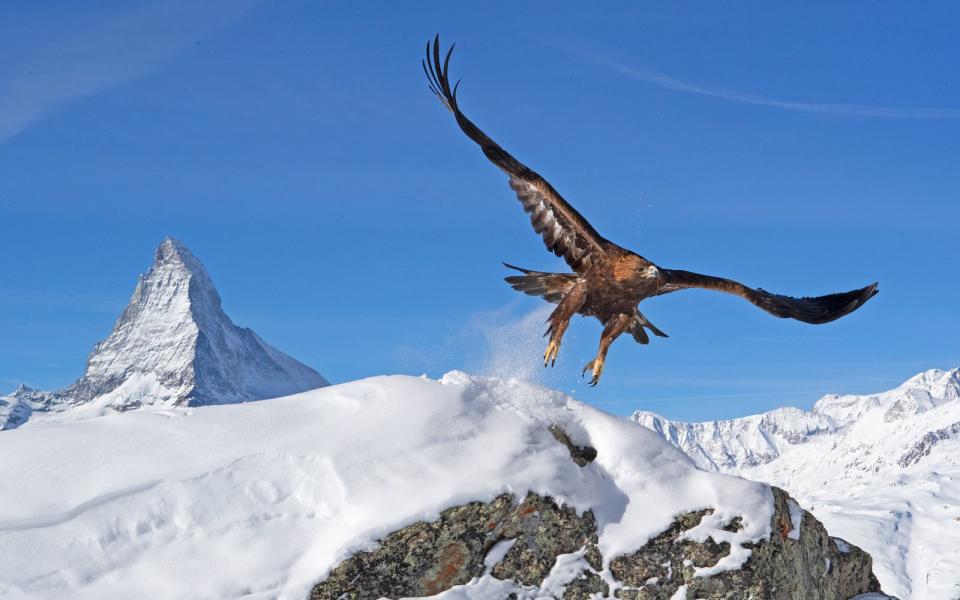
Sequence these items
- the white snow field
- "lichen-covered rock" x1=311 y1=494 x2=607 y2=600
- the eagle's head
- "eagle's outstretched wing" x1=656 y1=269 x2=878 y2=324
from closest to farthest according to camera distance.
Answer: the white snow field < "lichen-covered rock" x1=311 y1=494 x2=607 y2=600 < the eagle's head < "eagle's outstretched wing" x1=656 y1=269 x2=878 y2=324

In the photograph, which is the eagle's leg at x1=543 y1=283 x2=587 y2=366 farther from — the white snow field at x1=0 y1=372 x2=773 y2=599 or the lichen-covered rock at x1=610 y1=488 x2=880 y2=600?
the lichen-covered rock at x1=610 y1=488 x2=880 y2=600

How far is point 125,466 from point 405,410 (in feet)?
10.6

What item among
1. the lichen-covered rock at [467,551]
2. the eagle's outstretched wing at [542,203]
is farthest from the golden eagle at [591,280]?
the lichen-covered rock at [467,551]

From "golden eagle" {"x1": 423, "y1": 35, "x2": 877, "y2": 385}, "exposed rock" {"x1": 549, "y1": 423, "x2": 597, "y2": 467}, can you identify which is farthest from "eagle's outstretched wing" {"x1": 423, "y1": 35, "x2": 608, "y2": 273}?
"exposed rock" {"x1": 549, "y1": 423, "x2": 597, "y2": 467}

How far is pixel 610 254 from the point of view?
1321cm

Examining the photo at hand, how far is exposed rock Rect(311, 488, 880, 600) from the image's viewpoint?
400 inches

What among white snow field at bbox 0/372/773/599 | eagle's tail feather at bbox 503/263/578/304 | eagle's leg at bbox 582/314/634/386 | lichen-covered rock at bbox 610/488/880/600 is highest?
eagle's tail feather at bbox 503/263/578/304

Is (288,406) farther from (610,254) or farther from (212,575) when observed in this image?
(610,254)

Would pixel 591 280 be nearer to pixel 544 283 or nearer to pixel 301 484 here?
pixel 544 283

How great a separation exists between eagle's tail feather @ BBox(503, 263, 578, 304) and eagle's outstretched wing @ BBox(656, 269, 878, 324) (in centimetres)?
136

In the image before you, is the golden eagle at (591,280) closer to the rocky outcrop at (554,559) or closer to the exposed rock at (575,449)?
the exposed rock at (575,449)

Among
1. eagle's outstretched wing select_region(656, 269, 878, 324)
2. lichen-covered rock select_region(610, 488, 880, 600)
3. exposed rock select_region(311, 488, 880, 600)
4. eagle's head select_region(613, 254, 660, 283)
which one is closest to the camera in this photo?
exposed rock select_region(311, 488, 880, 600)

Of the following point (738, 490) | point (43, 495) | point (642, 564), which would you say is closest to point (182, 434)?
point (43, 495)

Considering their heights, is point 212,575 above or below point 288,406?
below
